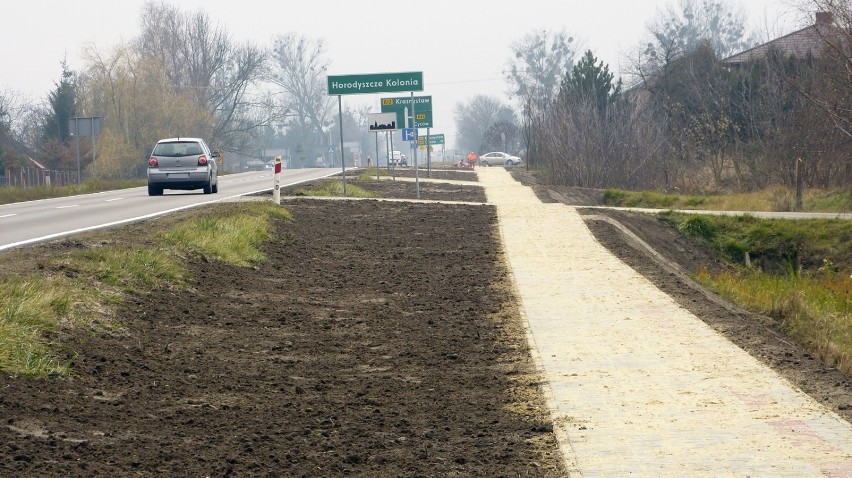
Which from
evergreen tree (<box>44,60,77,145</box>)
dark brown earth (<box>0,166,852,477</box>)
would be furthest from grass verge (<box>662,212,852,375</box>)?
evergreen tree (<box>44,60,77,145</box>)

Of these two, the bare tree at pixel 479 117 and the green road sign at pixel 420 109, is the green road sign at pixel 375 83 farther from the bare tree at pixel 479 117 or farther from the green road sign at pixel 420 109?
the bare tree at pixel 479 117

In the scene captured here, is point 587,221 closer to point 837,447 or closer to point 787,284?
point 787,284

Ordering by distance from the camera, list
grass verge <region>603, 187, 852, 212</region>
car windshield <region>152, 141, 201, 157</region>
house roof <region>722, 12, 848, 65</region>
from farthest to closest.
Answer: house roof <region>722, 12, 848, 65</region> < grass verge <region>603, 187, 852, 212</region> < car windshield <region>152, 141, 201, 157</region>

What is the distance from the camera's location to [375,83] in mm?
31672

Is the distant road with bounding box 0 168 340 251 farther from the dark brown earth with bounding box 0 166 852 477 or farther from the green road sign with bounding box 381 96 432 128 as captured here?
the green road sign with bounding box 381 96 432 128

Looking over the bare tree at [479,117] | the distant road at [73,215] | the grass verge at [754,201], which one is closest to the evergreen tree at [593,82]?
the grass verge at [754,201]

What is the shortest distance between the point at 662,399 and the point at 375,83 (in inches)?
991

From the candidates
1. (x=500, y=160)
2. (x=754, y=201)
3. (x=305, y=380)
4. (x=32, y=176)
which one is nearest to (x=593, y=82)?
(x=754, y=201)

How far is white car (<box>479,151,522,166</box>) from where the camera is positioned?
316 ft

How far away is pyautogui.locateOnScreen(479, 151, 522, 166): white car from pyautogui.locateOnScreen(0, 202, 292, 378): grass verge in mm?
77996

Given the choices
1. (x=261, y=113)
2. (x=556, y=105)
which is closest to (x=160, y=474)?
(x=556, y=105)

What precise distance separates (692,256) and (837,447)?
62.2 ft

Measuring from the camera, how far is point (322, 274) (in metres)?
14.7

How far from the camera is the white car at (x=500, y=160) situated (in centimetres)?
9636
